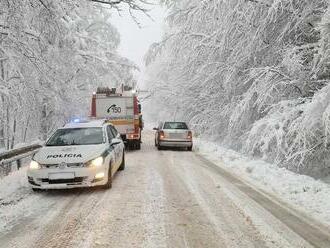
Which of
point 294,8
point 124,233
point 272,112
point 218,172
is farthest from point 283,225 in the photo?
point 294,8

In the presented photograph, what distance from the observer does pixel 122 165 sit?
49.5 feet

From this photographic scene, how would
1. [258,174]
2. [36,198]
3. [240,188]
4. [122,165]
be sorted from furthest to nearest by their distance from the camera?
[122,165] → [258,174] → [240,188] → [36,198]

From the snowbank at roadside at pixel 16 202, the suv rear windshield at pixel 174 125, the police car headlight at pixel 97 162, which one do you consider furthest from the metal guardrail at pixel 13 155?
the suv rear windshield at pixel 174 125

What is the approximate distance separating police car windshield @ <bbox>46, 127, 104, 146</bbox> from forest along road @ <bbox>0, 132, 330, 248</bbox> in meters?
1.37

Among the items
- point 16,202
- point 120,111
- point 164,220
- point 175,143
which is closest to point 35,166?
point 16,202

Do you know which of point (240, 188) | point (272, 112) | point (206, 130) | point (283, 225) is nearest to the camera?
point (283, 225)

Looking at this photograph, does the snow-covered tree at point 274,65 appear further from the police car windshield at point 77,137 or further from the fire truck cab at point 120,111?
the police car windshield at point 77,137

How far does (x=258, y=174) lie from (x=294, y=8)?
5811mm

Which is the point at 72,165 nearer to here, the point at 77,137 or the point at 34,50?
the point at 77,137

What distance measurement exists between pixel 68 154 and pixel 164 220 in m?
3.87

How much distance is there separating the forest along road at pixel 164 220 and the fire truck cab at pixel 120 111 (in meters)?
11.5

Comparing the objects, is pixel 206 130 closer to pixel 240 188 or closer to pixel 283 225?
pixel 240 188

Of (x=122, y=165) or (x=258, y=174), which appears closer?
(x=258, y=174)

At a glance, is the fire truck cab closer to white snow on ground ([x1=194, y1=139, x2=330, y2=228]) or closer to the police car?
white snow on ground ([x1=194, y1=139, x2=330, y2=228])
